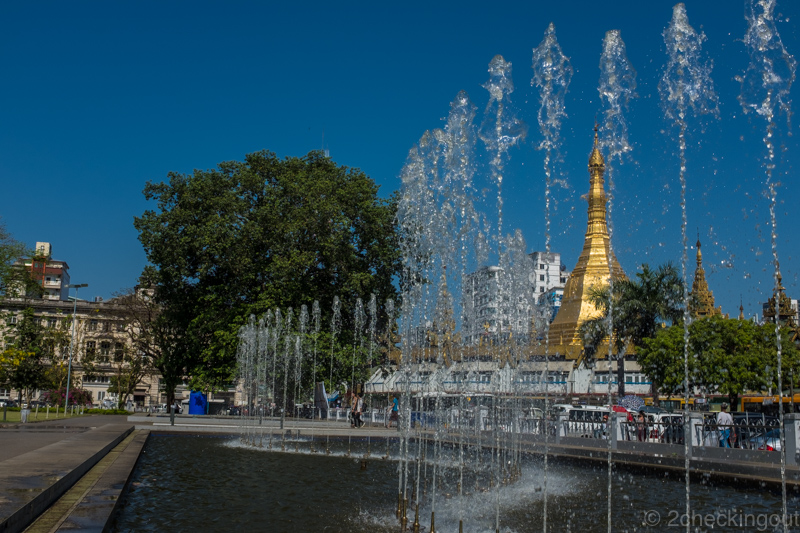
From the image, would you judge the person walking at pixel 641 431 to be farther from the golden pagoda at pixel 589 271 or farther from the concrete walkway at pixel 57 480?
the golden pagoda at pixel 589 271

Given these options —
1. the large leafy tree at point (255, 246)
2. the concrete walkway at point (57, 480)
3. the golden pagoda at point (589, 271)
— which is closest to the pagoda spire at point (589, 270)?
the golden pagoda at point (589, 271)

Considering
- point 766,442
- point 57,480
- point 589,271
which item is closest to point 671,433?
point 766,442

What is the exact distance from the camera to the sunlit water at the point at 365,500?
29.5 ft

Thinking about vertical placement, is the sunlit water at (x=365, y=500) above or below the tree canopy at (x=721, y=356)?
below

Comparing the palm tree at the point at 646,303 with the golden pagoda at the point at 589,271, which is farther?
the golden pagoda at the point at 589,271

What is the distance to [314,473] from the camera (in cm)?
1416

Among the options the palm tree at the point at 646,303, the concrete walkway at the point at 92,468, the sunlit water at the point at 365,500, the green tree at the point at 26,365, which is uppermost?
the palm tree at the point at 646,303

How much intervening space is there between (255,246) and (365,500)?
24341 millimetres

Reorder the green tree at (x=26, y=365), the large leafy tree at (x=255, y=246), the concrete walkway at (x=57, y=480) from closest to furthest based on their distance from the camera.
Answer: the concrete walkway at (x=57, y=480)
the large leafy tree at (x=255, y=246)
the green tree at (x=26, y=365)

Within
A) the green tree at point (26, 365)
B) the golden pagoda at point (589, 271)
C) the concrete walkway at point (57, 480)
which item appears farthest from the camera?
the golden pagoda at point (589, 271)

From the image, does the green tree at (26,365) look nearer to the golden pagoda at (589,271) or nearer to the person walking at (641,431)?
the person walking at (641,431)

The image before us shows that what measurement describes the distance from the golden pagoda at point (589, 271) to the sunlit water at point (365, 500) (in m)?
43.5

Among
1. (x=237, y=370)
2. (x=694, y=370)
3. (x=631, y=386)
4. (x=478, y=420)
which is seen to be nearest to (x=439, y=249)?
(x=478, y=420)

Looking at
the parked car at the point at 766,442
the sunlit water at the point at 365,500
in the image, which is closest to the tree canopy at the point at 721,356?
the parked car at the point at 766,442
